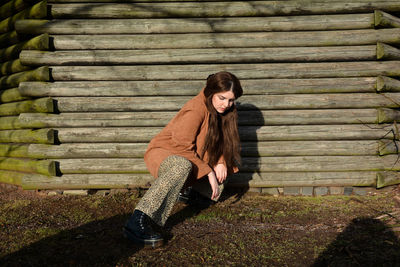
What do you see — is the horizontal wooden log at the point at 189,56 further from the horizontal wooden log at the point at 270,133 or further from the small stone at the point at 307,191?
the small stone at the point at 307,191

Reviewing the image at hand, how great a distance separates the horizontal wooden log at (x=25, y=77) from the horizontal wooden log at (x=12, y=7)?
108 cm

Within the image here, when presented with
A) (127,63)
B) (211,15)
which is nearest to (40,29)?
(127,63)

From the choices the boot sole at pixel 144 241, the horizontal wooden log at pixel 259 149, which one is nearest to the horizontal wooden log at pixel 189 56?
the horizontal wooden log at pixel 259 149

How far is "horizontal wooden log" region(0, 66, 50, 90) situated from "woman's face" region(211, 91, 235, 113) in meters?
2.67

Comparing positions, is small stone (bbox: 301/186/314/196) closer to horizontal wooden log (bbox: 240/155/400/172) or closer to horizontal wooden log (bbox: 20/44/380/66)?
horizontal wooden log (bbox: 240/155/400/172)

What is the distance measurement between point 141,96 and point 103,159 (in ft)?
3.60

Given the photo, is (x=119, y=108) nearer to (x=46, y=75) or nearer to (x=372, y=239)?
(x=46, y=75)

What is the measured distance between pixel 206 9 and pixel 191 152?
91.9 inches

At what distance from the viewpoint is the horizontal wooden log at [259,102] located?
4562 millimetres

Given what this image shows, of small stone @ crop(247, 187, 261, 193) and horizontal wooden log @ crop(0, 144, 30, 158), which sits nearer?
small stone @ crop(247, 187, 261, 193)

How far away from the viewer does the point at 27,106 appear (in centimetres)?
481

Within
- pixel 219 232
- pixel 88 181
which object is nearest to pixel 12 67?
pixel 88 181

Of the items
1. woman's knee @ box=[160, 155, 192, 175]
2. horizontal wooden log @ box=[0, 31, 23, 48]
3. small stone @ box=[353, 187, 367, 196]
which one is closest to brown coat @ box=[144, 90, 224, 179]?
woman's knee @ box=[160, 155, 192, 175]

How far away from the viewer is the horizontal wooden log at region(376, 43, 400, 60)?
4.46 m
